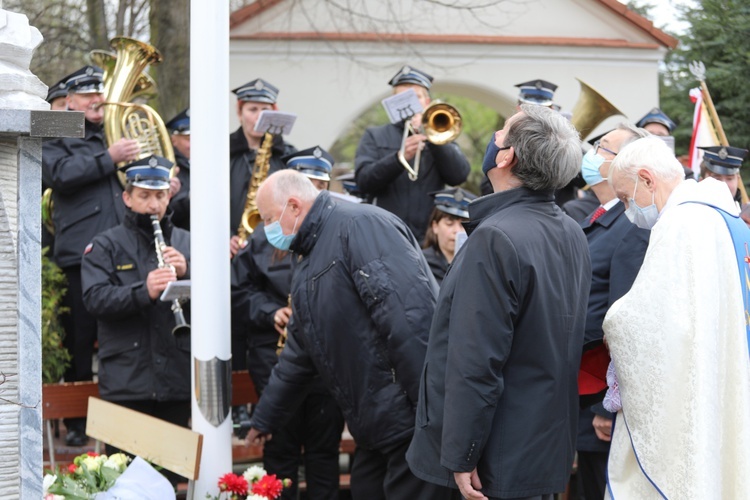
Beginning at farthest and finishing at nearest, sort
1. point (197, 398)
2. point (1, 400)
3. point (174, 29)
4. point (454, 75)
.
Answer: point (454, 75), point (174, 29), point (197, 398), point (1, 400)

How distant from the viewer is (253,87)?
26.0 ft

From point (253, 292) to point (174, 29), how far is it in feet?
14.8

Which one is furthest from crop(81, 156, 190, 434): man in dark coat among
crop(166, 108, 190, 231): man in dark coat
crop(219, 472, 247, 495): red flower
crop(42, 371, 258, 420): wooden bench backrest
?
crop(219, 472, 247, 495): red flower

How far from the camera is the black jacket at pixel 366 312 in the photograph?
4797mm

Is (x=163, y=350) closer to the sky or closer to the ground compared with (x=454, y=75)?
closer to the ground

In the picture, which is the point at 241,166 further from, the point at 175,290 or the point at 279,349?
the point at 175,290

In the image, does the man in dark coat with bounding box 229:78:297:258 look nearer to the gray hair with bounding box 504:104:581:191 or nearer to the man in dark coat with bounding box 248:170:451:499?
the man in dark coat with bounding box 248:170:451:499

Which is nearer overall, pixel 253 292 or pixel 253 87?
pixel 253 292

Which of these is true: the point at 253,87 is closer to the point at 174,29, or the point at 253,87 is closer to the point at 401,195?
the point at 401,195

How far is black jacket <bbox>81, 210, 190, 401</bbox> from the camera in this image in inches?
244

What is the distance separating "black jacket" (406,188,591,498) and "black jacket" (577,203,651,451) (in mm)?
853

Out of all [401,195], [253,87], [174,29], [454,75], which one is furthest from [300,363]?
[454,75]

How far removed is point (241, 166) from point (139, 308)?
197 centimetres

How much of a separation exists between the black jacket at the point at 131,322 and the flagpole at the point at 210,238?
1033 mm
